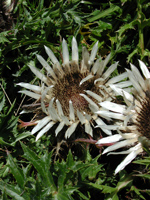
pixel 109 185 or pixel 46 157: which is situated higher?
pixel 46 157

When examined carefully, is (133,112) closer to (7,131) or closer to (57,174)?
(57,174)

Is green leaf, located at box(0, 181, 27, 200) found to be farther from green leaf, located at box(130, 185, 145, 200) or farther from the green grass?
green leaf, located at box(130, 185, 145, 200)

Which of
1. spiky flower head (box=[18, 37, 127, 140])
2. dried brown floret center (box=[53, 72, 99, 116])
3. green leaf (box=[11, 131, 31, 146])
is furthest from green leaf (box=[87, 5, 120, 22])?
green leaf (box=[11, 131, 31, 146])

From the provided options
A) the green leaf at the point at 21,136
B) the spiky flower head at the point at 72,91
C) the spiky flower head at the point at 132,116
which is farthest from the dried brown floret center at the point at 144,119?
the green leaf at the point at 21,136

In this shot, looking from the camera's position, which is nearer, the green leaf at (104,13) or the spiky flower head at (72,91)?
the spiky flower head at (72,91)

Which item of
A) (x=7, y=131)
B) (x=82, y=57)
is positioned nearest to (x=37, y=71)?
(x=82, y=57)

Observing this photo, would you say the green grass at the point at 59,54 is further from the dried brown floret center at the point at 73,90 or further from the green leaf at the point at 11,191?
the dried brown floret center at the point at 73,90

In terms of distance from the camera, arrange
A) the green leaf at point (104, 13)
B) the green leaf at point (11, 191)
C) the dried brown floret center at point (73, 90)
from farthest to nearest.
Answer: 1. the green leaf at point (104, 13)
2. the dried brown floret center at point (73, 90)
3. the green leaf at point (11, 191)

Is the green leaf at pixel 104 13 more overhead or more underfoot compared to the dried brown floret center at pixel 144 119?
more overhead

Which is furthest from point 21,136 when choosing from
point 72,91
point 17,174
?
point 72,91
